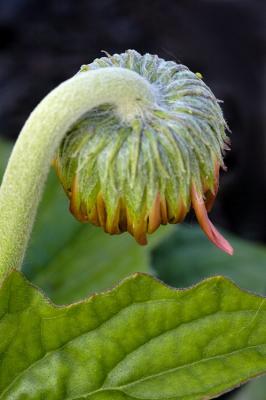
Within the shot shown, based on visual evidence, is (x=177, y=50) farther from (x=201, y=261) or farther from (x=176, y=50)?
(x=201, y=261)

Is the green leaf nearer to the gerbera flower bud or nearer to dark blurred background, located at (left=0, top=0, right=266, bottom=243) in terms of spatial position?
Result: the gerbera flower bud

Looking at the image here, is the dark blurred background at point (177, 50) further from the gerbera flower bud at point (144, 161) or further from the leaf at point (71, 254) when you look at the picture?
the gerbera flower bud at point (144, 161)

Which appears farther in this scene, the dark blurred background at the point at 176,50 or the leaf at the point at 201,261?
the dark blurred background at the point at 176,50

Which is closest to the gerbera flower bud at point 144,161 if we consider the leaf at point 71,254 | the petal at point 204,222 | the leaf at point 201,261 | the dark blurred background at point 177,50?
the petal at point 204,222

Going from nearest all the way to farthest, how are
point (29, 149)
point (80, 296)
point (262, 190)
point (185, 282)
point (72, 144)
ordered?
point (29, 149) < point (72, 144) < point (80, 296) < point (185, 282) < point (262, 190)

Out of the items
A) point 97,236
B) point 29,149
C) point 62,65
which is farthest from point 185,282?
point 29,149

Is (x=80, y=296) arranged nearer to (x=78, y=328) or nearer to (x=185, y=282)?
(x=185, y=282)
